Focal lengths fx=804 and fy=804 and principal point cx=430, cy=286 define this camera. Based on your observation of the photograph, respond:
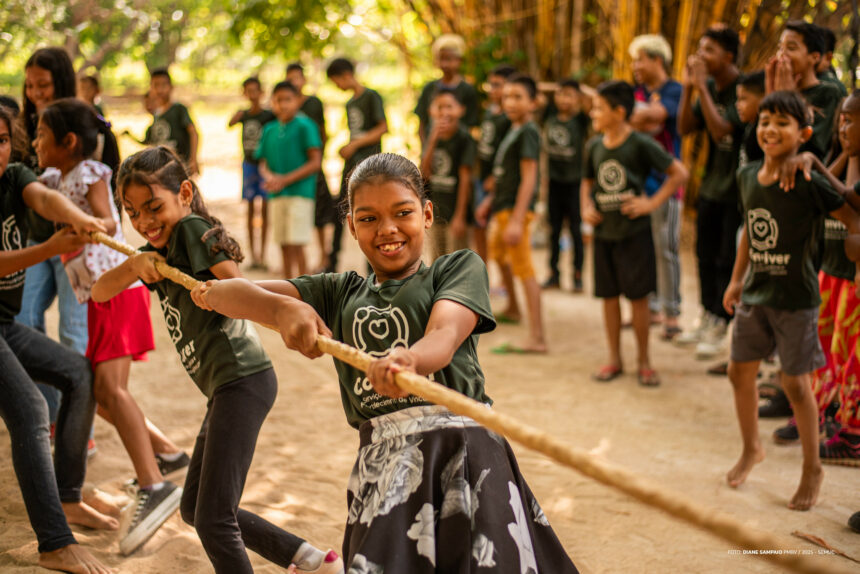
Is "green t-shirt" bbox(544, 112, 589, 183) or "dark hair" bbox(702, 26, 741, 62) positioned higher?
"dark hair" bbox(702, 26, 741, 62)

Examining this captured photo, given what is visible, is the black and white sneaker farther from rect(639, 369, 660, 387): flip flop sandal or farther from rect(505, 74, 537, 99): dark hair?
rect(505, 74, 537, 99): dark hair

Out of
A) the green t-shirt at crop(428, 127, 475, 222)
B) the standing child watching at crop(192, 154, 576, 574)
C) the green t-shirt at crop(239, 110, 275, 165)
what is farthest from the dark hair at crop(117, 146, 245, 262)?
the green t-shirt at crop(239, 110, 275, 165)

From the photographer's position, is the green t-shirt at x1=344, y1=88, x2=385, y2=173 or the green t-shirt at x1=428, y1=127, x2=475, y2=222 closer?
the green t-shirt at x1=428, y1=127, x2=475, y2=222

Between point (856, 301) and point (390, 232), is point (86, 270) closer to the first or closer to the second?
point (390, 232)

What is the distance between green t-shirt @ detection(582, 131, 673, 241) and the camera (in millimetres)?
4617

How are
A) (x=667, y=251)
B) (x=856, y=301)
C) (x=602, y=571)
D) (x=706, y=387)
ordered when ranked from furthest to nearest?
(x=667, y=251), (x=706, y=387), (x=856, y=301), (x=602, y=571)

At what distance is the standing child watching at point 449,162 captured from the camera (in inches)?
223

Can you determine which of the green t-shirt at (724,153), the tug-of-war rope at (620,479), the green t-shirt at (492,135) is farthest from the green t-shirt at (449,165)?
the tug-of-war rope at (620,479)

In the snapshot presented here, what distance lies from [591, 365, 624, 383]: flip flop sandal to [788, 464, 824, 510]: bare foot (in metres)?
1.80

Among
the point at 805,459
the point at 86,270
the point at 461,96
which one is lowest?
the point at 805,459

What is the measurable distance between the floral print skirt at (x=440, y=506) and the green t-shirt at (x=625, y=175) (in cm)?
304

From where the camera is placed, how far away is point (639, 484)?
1.31m

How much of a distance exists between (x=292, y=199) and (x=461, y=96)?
1.65 meters

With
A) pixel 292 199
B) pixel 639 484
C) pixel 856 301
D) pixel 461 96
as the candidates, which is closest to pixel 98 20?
pixel 292 199
